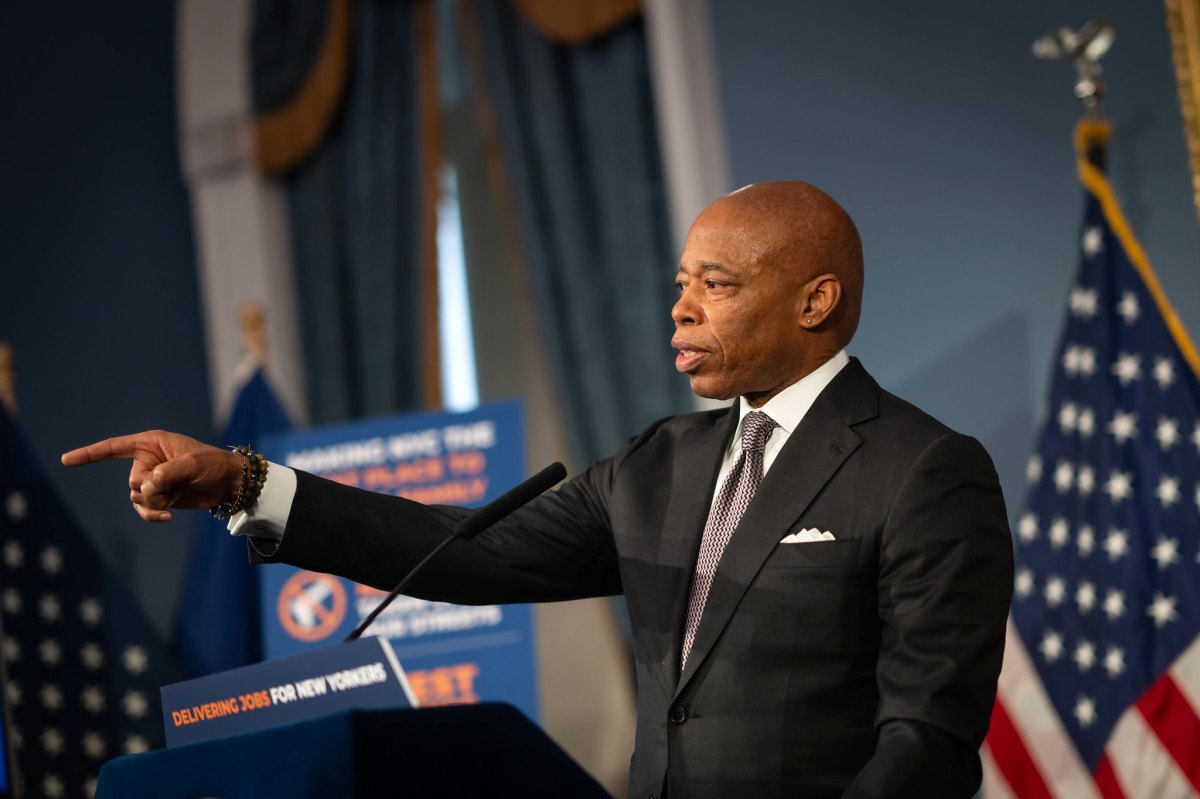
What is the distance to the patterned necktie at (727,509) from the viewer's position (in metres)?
1.85

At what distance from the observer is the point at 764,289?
1.90 m

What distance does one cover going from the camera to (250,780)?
1.40 m

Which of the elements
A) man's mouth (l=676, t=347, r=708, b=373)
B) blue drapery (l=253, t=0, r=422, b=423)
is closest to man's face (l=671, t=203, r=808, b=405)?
man's mouth (l=676, t=347, r=708, b=373)

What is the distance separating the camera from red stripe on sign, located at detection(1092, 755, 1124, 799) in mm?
3222

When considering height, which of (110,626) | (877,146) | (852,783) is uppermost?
(877,146)

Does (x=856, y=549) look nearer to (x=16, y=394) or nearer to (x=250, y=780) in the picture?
(x=250, y=780)

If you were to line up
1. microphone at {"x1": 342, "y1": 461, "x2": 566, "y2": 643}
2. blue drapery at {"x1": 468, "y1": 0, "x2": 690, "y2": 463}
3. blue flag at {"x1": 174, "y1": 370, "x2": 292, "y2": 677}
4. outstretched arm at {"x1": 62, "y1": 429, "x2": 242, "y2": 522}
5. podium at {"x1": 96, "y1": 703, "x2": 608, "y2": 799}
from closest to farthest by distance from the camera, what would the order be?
podium at {"x1": 96, "y1": 703, "x2": 608, "y2": 799}, outstretched arm at {"x1": 62, "y1": 429, "x2": 242, "y2": 522}, microphone at {"x1": 342, "y1": 461, "x2": 566, "y2": 643}, blue drapery at {"x1": 468, "y1": 0, "x2": 690, "y2": 463}, blue flag at {"x1": 174, "y1": 370, "x2": 292, "y2": 677}

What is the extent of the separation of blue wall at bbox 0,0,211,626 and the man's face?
151 inches

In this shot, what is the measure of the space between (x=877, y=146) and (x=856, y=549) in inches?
105

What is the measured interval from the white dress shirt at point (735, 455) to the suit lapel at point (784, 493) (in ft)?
0.09

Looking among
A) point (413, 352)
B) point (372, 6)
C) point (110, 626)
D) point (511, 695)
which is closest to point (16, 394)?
point (110, 626)

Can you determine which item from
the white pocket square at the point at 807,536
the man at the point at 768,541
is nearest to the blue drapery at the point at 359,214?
the man at the point at 768,541

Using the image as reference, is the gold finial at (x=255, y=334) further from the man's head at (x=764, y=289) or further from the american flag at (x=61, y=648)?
the man's head at (x=764, y=289)

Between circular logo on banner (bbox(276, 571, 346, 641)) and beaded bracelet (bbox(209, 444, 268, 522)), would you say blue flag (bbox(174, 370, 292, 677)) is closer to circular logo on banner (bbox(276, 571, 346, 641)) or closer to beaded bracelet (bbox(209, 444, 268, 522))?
circular logo on banner (bbox(276, 571, 346, 641))
